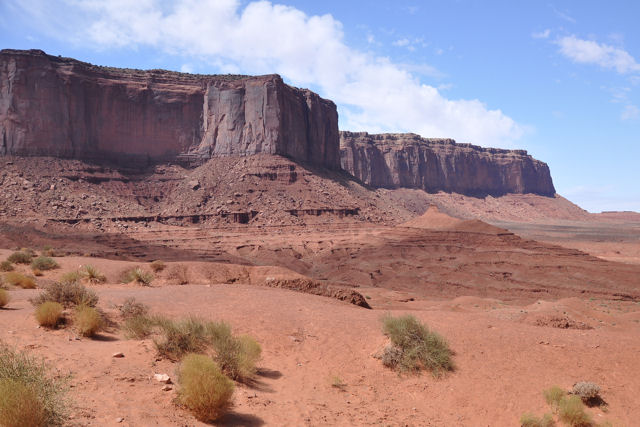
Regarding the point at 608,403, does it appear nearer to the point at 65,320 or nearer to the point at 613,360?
the point at 613,360

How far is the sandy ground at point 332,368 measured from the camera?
6973 millimetres

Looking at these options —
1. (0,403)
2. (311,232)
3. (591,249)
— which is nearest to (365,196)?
(311,232)

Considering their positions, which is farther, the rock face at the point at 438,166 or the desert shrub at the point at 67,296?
the rock face at the point at 438,166

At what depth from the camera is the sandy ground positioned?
275 inches

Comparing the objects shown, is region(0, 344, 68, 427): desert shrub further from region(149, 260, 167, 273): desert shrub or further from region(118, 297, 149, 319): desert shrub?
region(149, 260, 167, 273): desert shrub

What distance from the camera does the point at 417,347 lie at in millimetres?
9922

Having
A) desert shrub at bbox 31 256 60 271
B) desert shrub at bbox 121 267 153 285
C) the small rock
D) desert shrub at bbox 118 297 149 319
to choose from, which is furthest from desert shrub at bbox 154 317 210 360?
desert shrub at bbox 31 256 60 271

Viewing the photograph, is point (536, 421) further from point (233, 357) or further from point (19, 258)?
point (19, 258)

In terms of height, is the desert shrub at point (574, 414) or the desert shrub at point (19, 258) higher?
the desert shrub at point (19, 258)

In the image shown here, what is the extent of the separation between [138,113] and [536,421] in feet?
241

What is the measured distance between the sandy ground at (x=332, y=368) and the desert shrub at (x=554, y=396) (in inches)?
6.5

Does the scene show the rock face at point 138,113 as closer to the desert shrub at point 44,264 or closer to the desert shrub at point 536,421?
the desert shrub at point 44,264

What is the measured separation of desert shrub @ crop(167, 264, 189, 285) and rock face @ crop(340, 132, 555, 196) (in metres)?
103

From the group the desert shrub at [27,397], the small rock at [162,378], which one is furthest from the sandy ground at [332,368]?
the desert shrub at [27,397]
